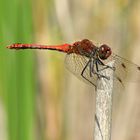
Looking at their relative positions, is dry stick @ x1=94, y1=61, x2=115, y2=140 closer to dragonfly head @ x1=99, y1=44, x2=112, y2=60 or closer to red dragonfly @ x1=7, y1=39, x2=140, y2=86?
red dragonfly @ x1=7, y1=39, x2=140, y2=86

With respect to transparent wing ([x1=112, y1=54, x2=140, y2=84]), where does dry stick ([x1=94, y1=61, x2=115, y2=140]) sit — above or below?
below

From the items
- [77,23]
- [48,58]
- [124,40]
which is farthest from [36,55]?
[124,40]

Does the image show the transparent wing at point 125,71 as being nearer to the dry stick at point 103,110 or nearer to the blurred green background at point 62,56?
the blurred green background at point 62,56

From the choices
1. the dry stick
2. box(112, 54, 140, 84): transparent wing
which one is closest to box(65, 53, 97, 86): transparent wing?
box(112, 54, 140, 84): transparent wing

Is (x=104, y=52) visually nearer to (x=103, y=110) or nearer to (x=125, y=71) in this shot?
(x=125, y=71)

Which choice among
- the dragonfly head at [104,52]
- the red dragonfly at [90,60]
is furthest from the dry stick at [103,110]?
the dragonfly head at [104,52]

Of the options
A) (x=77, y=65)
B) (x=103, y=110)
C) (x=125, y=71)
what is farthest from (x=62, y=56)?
(x=103, y=110)

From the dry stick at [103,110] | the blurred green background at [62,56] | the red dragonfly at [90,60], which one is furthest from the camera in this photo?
→ the blurred green background at [62,56]
